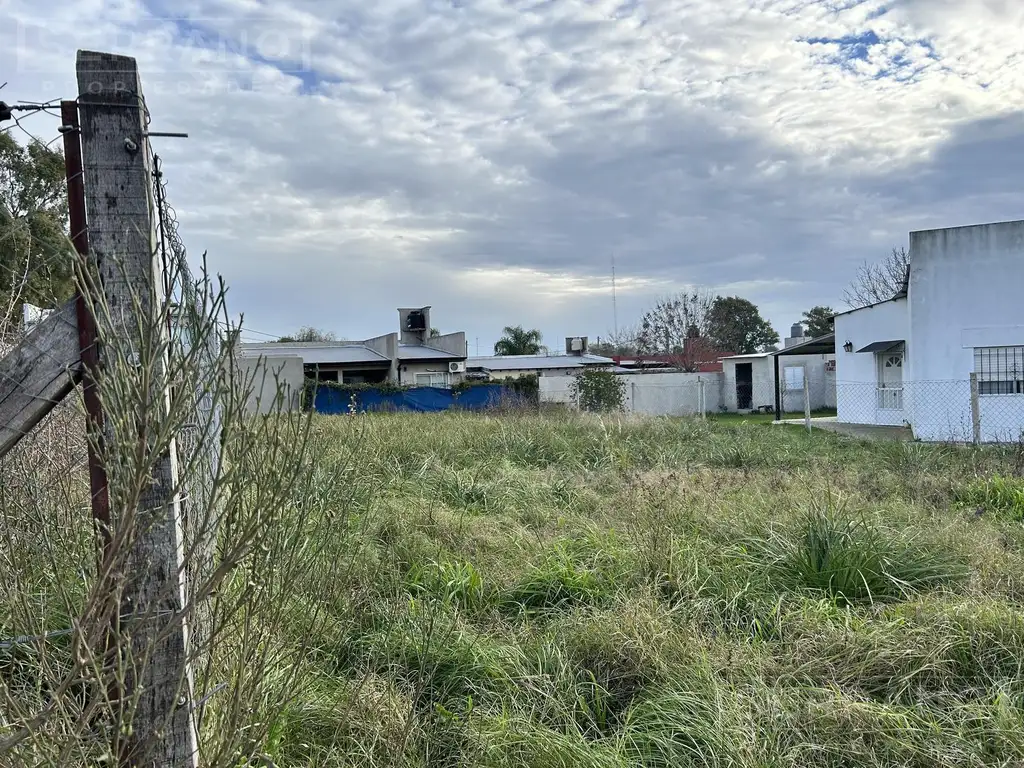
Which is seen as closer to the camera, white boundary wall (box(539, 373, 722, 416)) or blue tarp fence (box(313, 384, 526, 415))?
blue tarp fence (box(313, 384, 526, 415))

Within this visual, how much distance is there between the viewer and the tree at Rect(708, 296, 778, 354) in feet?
171

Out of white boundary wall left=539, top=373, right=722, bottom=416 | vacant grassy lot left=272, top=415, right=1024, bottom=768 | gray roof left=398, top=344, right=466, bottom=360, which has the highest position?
gray roof left=398, top=344, right=466, bottom=360

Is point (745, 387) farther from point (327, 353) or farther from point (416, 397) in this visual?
point (327, 353)

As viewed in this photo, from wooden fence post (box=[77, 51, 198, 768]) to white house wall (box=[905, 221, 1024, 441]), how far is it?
16564 mm

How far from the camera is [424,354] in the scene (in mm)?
35969

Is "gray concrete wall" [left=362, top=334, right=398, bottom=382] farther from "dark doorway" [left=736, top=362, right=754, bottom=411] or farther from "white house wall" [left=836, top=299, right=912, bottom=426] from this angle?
"white house wall" [left=836, top=299, right=912, bottom=426]

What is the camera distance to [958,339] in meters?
15.9

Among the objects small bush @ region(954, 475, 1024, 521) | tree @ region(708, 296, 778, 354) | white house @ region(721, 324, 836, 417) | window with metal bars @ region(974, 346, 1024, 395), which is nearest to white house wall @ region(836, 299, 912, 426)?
window with metal bars @ region(974, 346, 1024, 395)

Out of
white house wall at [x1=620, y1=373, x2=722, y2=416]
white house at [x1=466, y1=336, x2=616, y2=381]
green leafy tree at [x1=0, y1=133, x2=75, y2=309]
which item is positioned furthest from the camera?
white house at [x1=466, y1=336, x2=616, y2=381]

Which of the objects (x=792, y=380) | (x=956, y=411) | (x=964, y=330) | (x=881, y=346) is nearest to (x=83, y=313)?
(x=956, y=411)

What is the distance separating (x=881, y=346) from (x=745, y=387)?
12.0 m

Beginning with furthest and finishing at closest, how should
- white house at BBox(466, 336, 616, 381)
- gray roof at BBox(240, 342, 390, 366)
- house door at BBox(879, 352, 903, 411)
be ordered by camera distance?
white house at BBox(466, 336, 616, 381) < gray roof at BBox(240, 342, 390, 366) < house door at BBox(879, 352, 903, 411)

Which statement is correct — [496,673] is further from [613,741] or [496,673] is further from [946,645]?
[946,645]

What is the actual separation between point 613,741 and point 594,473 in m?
5.69
